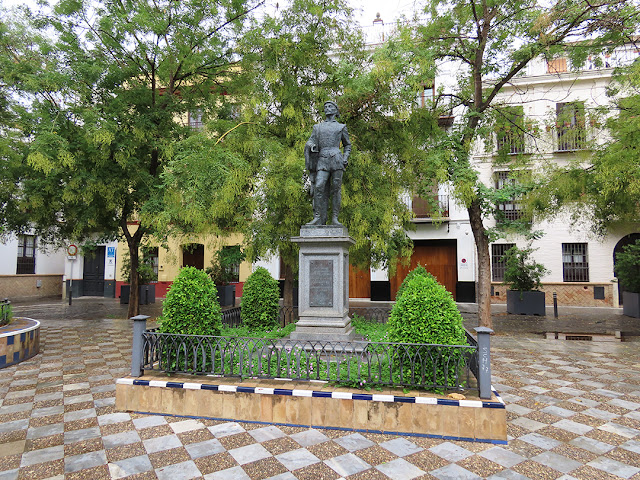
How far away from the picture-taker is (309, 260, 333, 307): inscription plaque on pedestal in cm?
618

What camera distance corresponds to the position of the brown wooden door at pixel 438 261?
18406mm

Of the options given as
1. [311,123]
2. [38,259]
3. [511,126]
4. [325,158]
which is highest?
[511,126]

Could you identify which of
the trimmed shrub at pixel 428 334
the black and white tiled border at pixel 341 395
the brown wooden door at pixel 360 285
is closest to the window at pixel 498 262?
the brown wooden door at pixel 360 285

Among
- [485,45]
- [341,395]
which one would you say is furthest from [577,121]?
[341,395]

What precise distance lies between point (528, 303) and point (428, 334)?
39.1ft

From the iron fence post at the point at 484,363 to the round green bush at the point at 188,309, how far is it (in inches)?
135

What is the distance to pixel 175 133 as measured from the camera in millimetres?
11148

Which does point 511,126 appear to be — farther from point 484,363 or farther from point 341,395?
point 341,395

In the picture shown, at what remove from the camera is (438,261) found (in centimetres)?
1869

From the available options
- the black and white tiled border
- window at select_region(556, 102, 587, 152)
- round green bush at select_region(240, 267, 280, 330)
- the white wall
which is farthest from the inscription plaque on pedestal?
the white wall

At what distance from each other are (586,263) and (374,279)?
938 centimetres

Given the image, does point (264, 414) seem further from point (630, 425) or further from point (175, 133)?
point (175, 133)

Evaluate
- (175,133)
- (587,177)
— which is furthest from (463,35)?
(175,133)

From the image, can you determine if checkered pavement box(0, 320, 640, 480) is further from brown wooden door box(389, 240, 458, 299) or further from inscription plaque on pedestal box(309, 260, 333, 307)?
brown wooden door box(389, 240, 458, 299)
